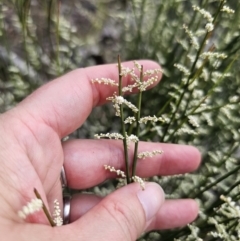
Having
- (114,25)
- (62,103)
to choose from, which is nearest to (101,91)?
(62,103)

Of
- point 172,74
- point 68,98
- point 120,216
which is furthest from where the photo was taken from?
point 172,74

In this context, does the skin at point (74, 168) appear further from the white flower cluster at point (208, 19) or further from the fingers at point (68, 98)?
the white flower cluster at point (208, 19)

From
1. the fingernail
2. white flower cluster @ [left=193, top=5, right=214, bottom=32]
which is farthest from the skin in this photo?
white flower cluster @ [left=193, top=5, right=214, bottom=32]

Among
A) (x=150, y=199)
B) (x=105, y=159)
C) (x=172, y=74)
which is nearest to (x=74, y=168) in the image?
(x=105, y=159)

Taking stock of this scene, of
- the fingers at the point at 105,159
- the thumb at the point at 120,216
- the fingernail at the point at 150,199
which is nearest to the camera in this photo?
the thumb at the point at 120,216

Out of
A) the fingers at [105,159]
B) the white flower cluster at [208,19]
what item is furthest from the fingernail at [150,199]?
the white flower cluster at [208,19]

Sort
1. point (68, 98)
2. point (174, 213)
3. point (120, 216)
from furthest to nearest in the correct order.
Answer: point (174, 213), point (68, 98), point (120, 216)

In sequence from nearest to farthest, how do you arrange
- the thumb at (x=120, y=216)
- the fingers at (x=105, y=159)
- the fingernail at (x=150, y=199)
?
the thumb at (x=120, y=216) → the fingernail at (x=150, y=199) → the fingers at (x=105, y=159)

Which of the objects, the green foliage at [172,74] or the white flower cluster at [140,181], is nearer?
the white flower cluster at [140,181]

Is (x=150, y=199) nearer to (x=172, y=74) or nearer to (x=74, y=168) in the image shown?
(x=74, y=168)

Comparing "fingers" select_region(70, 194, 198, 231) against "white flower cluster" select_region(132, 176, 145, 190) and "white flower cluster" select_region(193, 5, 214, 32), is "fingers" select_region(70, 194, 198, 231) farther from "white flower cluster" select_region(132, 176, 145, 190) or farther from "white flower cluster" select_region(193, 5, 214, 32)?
"white flower cluster" select_region(193, 5, 214, 32)
